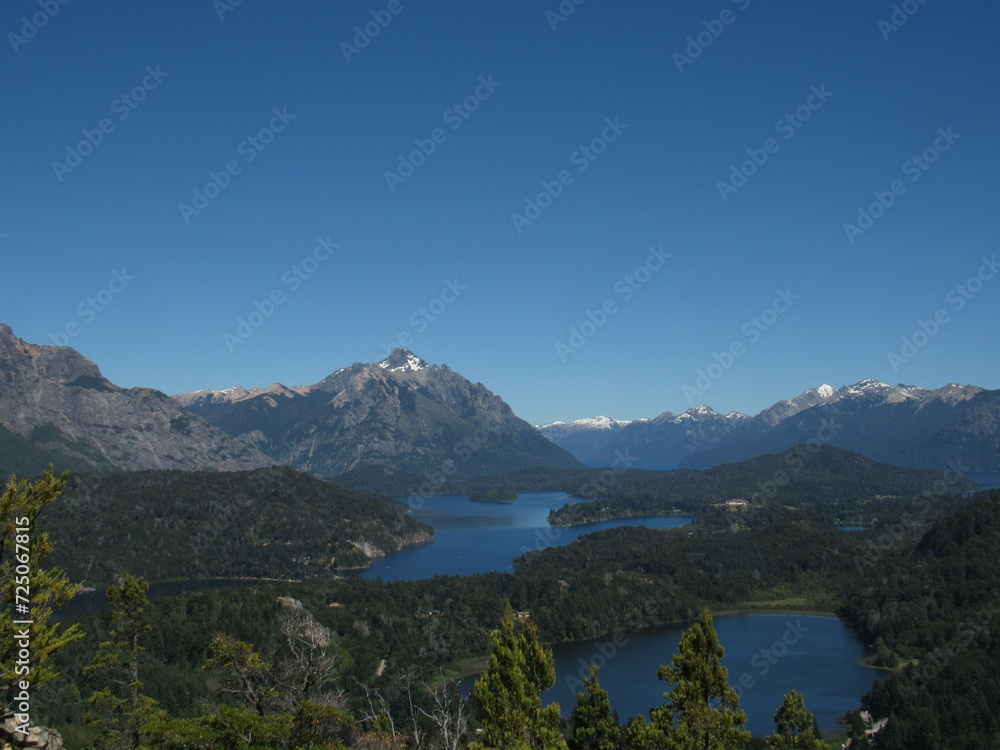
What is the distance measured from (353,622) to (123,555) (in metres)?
94.9

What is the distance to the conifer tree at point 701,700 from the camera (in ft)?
91.4

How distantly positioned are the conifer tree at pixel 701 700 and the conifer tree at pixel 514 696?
4.80m

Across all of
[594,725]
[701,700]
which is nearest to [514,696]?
[701,700]

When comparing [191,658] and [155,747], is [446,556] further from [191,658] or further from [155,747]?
[155,747]

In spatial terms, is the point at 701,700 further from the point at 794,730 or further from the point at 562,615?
the point at 562,615

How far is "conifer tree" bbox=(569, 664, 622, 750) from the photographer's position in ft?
106

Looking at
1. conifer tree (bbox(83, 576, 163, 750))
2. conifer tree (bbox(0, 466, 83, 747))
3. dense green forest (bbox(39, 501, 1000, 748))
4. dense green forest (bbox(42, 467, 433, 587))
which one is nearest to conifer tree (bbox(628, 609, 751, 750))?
conifer tree (bbox(83, 576, 163, 750))

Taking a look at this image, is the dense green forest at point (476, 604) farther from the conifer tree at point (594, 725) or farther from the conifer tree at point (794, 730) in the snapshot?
the conifer tree at point (794, 730)

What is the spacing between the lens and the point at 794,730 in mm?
38688

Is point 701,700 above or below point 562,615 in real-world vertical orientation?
above

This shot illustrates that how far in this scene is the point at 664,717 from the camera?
1168 inches

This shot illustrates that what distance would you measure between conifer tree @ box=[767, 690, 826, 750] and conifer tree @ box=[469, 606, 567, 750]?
1684cm

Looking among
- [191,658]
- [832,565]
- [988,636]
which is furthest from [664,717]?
[832,565]

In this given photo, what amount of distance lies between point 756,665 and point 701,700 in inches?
2997
